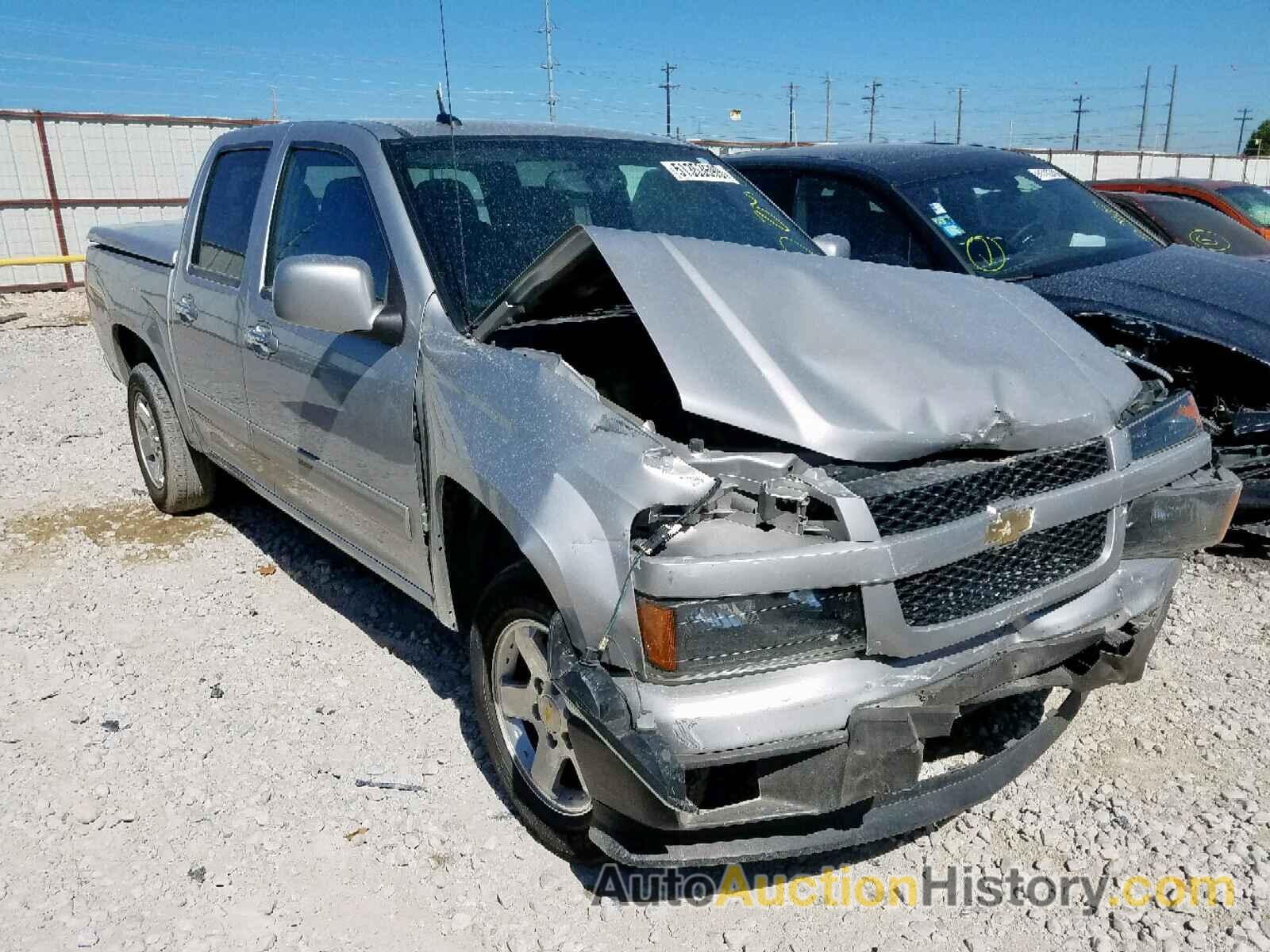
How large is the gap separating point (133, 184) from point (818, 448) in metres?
16.0

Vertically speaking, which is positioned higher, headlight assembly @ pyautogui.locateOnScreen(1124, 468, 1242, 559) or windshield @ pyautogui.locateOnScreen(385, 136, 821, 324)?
windshield @ pyautogui.locateOnScreen(385, 136, 821, 324)

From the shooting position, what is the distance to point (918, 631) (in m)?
2.09

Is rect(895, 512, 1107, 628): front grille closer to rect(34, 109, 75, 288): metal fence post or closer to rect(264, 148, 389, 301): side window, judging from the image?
rect(264, 148, 389, 301): side window

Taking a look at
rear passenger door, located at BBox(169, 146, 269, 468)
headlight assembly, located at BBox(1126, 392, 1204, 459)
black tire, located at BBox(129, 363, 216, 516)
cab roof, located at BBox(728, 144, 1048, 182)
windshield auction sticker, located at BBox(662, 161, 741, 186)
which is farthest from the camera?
cab roof, located at BBox(728, 144, 1048, 182)

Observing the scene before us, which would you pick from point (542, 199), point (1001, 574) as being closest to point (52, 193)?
point (542, 199)

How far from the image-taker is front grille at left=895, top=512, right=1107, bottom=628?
2.12 metres

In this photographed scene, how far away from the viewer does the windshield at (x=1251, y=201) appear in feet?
30.4


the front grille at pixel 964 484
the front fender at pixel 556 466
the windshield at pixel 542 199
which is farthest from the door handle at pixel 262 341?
the front grille at pixel 964 484

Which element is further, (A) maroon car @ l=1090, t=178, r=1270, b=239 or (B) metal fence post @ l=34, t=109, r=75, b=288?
(B) metal fence post @ l=34, t=109, r=75, b=288

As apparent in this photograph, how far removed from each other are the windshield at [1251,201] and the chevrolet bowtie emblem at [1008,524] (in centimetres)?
873

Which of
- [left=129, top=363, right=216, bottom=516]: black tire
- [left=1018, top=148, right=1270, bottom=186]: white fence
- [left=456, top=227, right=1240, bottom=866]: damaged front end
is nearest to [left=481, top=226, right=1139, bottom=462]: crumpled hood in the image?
[left=456, top=227, right=1240, bottom=866]: damaged front end

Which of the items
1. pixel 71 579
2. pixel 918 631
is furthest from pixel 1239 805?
pixel 71 579

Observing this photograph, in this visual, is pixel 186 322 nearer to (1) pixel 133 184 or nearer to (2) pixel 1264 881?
(2) pixel 1264 881

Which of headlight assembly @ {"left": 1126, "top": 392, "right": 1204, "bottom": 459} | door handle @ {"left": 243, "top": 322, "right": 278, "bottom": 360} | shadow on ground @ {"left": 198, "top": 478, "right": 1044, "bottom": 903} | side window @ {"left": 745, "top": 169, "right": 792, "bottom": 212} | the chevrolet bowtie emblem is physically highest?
side window @ {"left": 745, "top": 169, "right": 792, "bottom": 212}
